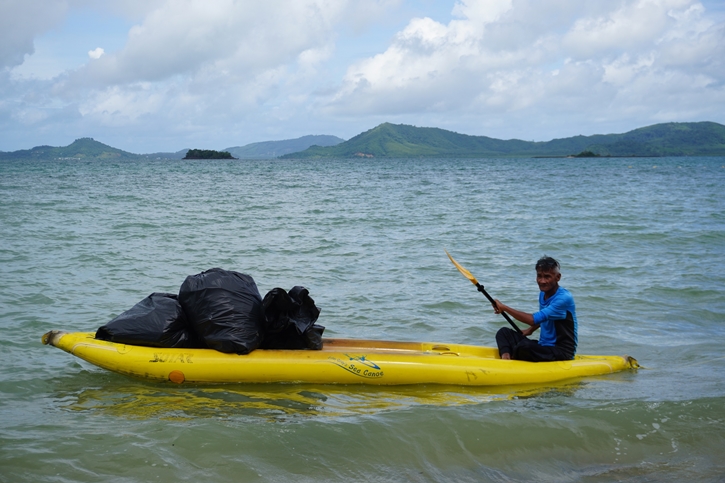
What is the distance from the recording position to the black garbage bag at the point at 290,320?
6340 mm

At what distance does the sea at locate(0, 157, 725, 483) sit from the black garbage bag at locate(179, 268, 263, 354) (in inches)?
17.7

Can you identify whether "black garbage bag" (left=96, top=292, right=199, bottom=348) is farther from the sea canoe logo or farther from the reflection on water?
the sea canoe logo

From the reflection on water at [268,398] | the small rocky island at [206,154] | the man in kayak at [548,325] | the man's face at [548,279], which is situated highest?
the small rocky island at [206,154]

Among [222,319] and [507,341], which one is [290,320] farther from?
[507,341]

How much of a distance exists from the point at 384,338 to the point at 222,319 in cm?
252

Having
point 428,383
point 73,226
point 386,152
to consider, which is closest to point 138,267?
point 73,226

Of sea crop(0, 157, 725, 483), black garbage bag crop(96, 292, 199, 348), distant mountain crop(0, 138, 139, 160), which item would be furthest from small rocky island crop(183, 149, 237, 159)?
black garbage bag crop(96, 292, 199, 348)

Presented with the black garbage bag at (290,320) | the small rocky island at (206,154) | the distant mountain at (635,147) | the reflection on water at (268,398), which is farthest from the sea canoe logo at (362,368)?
the distant mountain at (635,147)

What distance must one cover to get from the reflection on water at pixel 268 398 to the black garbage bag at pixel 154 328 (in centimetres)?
43

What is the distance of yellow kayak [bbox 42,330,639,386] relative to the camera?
610 cm

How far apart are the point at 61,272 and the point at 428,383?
760cm

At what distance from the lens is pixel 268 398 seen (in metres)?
5.87

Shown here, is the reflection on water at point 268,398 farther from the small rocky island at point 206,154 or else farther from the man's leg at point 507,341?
the small rocky island at point 206,154

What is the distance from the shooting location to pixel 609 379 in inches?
250
